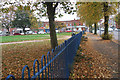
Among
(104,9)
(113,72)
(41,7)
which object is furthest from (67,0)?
(104,9)

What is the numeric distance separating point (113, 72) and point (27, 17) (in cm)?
5702

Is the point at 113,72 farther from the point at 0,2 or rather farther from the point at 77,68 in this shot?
the point at 0,2

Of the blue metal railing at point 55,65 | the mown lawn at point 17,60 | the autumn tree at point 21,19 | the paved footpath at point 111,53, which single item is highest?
the autumn tree at point 21,19

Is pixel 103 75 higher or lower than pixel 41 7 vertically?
lower

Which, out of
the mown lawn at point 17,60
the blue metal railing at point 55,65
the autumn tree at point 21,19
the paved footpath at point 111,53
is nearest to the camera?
the blue metal railing at point 55,65

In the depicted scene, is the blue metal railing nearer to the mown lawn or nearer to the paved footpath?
the mown lawn

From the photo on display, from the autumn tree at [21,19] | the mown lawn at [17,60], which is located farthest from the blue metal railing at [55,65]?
the autumn tree at [21,19]

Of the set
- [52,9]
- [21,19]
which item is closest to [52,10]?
[52,9]

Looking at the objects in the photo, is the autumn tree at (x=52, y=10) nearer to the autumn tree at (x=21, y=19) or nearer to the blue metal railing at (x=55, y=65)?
the blue metal railing at (x=55, y=65)

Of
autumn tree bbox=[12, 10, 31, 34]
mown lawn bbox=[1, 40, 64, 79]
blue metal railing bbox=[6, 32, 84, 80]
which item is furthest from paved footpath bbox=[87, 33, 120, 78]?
autumn tree bbox=[12, 10, 31, 34]

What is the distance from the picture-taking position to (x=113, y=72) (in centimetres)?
575

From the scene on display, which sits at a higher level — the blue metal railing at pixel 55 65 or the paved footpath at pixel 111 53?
the blue metal railing at pixel 55 65

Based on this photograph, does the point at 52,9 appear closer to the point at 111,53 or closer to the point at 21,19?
the point at 111,53

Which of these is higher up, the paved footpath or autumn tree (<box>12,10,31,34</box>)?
autumn tree (<box>12,10,31,34</box>)
